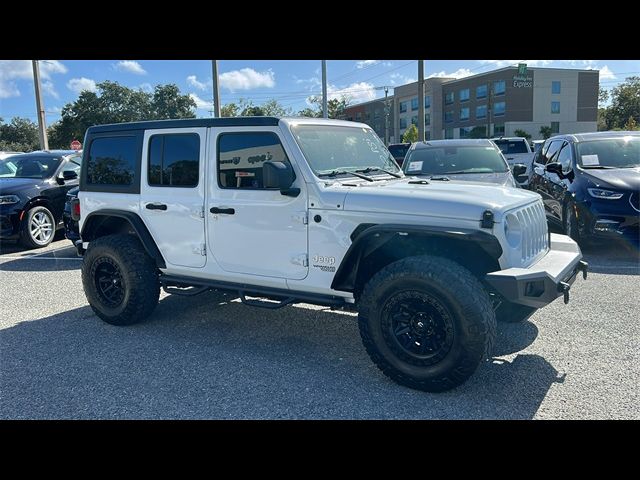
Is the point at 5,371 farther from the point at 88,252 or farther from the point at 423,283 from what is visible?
the point at 423,283

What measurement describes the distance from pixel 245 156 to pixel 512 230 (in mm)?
2250

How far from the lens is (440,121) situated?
250 ft

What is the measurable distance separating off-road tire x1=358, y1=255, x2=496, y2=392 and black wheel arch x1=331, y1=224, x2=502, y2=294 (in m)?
0.21

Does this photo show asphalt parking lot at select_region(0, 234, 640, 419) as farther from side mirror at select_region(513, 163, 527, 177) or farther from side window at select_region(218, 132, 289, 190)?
side mirror at select_region(513, 163, 527, 177)

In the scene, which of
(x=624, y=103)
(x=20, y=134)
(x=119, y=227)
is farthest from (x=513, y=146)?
(x=20, y=134)

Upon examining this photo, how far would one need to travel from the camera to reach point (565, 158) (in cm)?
873

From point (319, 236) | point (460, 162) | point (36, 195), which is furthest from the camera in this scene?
point (36, 195)

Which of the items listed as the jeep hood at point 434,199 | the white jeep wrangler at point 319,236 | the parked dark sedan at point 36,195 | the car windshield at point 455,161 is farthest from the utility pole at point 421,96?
the jeep hood at point 434,199

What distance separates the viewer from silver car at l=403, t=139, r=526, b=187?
26.9 feet

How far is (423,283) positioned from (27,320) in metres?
4.35

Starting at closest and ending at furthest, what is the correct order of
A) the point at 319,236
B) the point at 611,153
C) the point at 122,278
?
1. the point at 319,236
2. the point at 122,278
3. the point at 611,153

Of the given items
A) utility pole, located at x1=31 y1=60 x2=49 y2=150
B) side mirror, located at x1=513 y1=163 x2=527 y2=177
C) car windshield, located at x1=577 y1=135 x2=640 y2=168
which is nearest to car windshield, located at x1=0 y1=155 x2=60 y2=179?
side mirror, located at x1=513 y1=163 x2=527 y2=177

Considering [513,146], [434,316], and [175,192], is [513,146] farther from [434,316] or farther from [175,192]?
[434,316]
